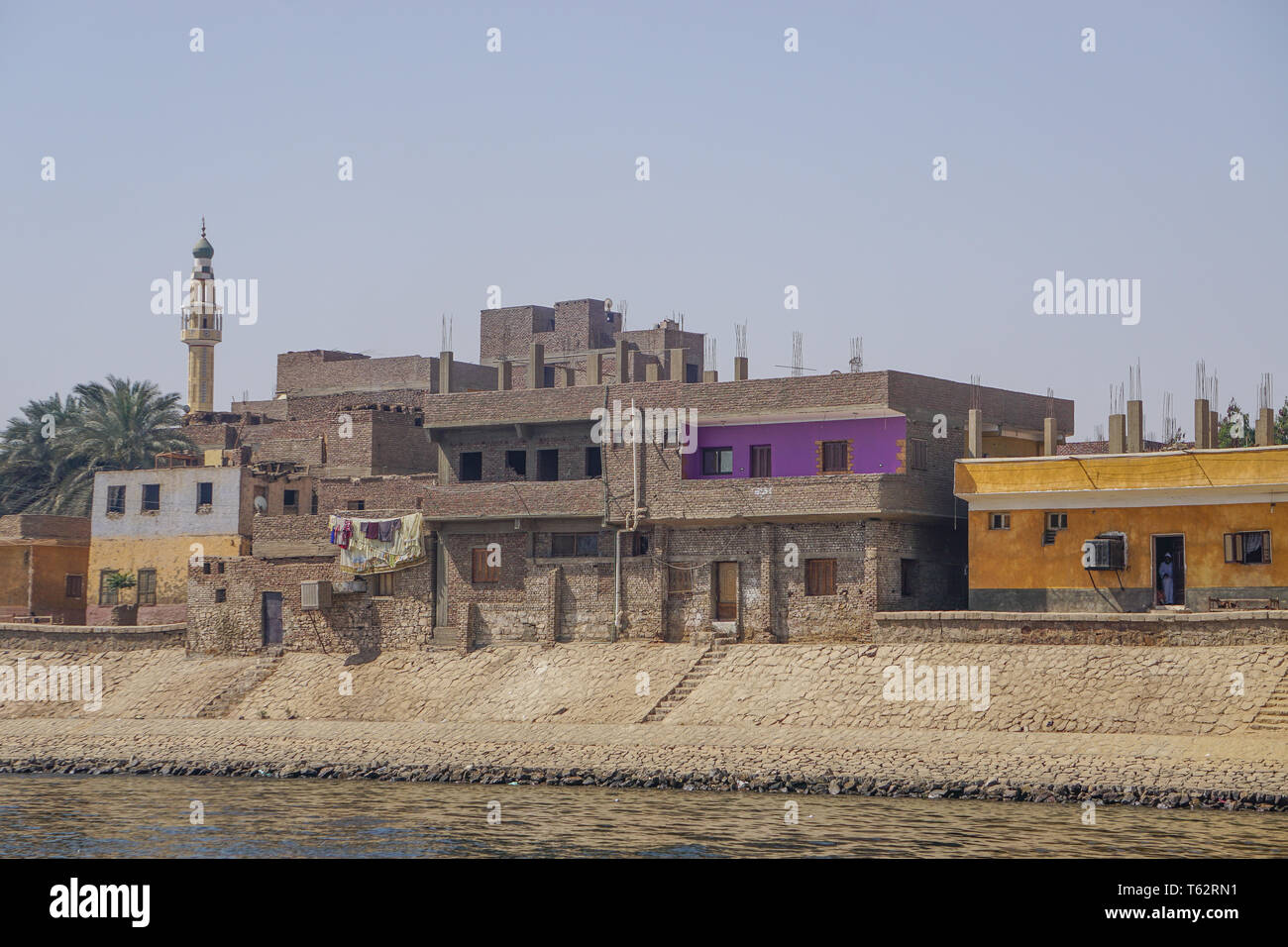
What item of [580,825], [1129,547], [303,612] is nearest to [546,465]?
[303,612]

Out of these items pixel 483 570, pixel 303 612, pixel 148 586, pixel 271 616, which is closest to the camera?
pixel 483 570

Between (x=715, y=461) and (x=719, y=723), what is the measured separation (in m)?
9.49

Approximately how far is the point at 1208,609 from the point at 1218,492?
2871 mm

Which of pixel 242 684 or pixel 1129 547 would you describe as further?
pixel 242 684

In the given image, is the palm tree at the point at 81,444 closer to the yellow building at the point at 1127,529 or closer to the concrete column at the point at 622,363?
the concrete column at the point at 622,363

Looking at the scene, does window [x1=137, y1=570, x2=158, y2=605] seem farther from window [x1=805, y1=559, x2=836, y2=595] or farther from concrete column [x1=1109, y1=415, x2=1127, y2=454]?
concrete column [x1=1109, y1=415, x2=1127, y2=454]

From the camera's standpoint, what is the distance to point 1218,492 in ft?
132

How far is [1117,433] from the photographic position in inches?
1758

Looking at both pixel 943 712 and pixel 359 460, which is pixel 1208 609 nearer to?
pixel 943 712

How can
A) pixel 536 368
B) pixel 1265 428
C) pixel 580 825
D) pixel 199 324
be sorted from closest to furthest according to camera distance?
1. pixel 580 825
2. pixel 1265 428
3. pixel 536 368
4. pixel 199 324

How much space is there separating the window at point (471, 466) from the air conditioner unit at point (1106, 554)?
62.8ft

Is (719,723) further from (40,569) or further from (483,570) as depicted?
(40,569)

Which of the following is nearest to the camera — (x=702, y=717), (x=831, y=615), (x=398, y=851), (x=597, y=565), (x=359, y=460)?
(x=398, y=851)
